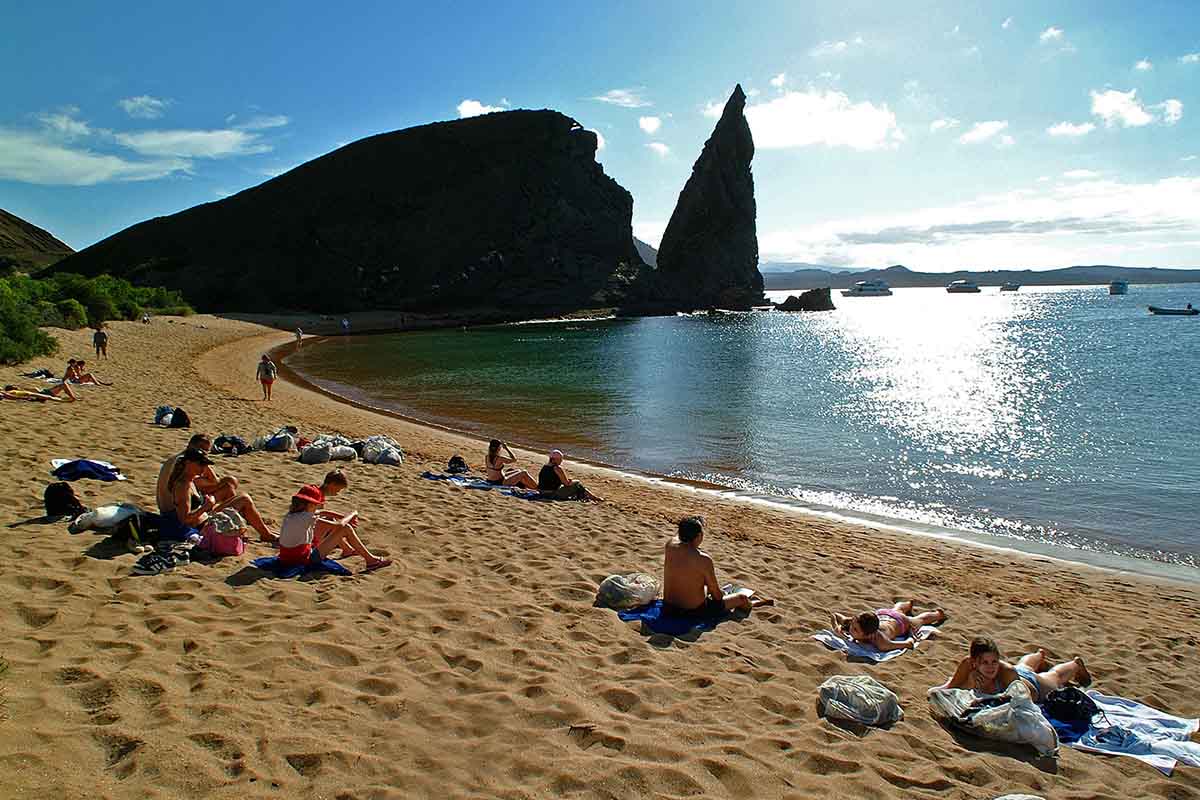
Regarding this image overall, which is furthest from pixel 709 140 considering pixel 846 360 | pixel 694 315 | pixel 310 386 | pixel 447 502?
pixel 447 502

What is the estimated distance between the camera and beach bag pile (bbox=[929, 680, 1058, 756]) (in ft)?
15.6

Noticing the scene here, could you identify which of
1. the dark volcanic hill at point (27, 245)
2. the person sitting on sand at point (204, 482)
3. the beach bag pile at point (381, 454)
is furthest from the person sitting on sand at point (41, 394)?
the dark volcanic hill at point (27, 245)

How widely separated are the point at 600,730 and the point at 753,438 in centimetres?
1647

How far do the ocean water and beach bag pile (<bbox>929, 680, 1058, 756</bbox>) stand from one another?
25.2ft

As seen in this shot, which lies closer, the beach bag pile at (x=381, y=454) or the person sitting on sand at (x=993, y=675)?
the person sitting on sand at (x=993, y=675)

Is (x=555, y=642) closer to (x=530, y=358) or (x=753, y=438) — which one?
(x=753, y=438)

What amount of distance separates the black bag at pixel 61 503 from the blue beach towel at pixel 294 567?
6.60 feet

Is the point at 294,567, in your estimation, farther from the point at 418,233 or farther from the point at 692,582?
Result: the point at 418,233

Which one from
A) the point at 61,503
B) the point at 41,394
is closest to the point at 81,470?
the point at 61,503

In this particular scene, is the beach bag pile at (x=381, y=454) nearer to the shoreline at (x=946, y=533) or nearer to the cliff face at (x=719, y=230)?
the shoreline at (x=946, y=533)

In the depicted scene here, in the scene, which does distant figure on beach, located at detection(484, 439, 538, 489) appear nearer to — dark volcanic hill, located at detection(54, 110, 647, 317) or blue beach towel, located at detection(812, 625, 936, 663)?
blue beach towel, located at detection(812, 625, 936, 663)

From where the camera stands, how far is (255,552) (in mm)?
7098

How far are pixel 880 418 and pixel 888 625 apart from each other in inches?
730

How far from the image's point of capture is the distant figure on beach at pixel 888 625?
6352mm
